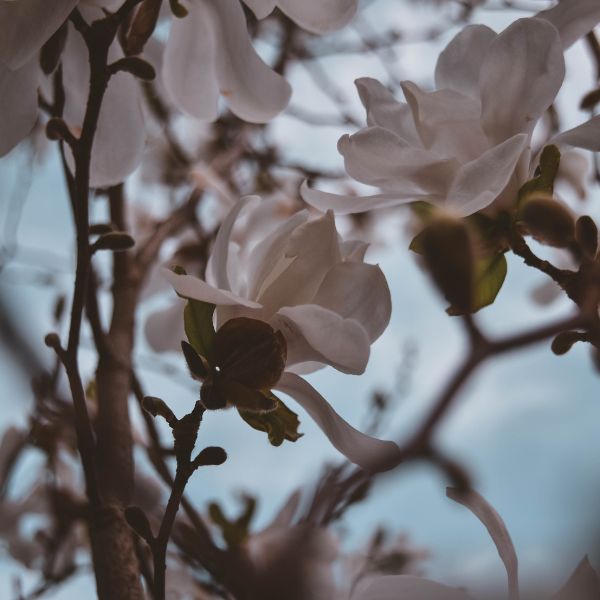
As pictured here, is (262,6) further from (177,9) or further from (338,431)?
(338,431)

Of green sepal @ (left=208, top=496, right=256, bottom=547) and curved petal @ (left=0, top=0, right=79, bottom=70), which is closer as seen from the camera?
curved petal @ (left=0, top=0, right=79, bottom=70)

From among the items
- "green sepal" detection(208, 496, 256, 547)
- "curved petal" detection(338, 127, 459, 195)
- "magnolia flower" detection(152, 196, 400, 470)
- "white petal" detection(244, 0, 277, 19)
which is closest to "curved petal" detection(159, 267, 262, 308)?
"magnolia flower" detection(152, 196, 400, 470)

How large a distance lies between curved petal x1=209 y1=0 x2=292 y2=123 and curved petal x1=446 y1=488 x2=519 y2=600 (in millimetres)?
321

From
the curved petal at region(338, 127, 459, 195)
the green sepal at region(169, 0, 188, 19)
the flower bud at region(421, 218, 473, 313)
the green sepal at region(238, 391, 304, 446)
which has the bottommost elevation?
the green sepal at region(238, 391, 304, 446)

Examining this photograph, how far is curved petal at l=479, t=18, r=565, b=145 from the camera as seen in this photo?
0.34 m

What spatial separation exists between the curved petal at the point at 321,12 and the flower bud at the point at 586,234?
0.23 metres

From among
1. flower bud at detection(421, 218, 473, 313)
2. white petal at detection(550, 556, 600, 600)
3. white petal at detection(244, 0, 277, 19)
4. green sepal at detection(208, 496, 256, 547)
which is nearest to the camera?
flower bud at detection(421, 218, 473, 313)

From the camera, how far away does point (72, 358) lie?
41cm

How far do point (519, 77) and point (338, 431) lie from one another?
0.81ft

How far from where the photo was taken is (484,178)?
12.6 inches

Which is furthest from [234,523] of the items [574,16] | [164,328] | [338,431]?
[574,16]

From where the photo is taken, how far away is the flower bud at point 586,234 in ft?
1.04

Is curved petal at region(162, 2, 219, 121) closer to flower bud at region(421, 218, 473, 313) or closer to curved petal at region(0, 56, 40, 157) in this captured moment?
curved petal at region(0, 56, 40, 157)

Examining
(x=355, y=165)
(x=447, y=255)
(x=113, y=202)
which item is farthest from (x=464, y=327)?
(x=113, y=202)
